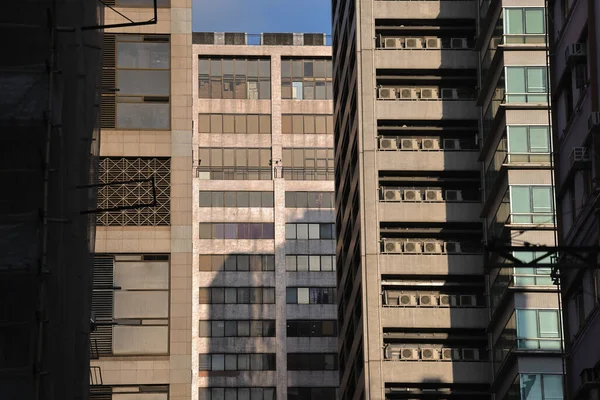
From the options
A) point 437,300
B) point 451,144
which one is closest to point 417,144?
point 451,144

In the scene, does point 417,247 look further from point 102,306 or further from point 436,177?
point 102,306

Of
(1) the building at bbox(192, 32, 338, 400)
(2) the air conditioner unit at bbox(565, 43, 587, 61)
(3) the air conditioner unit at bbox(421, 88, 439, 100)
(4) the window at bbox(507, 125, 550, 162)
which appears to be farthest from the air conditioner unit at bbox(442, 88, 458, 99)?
(1) the building at bbox(192, 32, 338, 400)

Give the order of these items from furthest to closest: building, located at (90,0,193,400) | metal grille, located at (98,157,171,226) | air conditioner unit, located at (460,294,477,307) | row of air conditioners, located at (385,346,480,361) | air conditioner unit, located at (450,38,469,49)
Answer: air conditioner unit, located at (450,38,469,49) → air conditioner unit, located at (460,294,477,307) → row of air conditioners, located at (385,346,480,361) → metal grille, located at (98,157,171,226) → building, located at (90,0,193,400)

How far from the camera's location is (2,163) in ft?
96.0

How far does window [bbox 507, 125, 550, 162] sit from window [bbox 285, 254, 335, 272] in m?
50.9

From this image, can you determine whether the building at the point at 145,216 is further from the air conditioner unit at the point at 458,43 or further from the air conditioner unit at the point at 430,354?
the air conditioner unit at the point at 458,43

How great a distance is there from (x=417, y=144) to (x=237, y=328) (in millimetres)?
40497

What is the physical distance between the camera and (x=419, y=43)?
252ft

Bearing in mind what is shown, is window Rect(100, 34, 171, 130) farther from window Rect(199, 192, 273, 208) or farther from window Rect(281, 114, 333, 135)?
window Rect(281, 114, 333, 135)

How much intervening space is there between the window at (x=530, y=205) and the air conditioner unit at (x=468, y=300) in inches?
430

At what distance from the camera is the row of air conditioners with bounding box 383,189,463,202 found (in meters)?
74.2

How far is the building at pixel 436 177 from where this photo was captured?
2506 inches

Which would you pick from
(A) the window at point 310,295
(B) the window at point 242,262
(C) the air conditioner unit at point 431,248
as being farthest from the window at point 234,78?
(C) the air conditioner unit at point 431,248

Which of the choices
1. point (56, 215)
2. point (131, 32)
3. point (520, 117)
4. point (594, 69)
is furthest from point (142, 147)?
point (56, 215)
